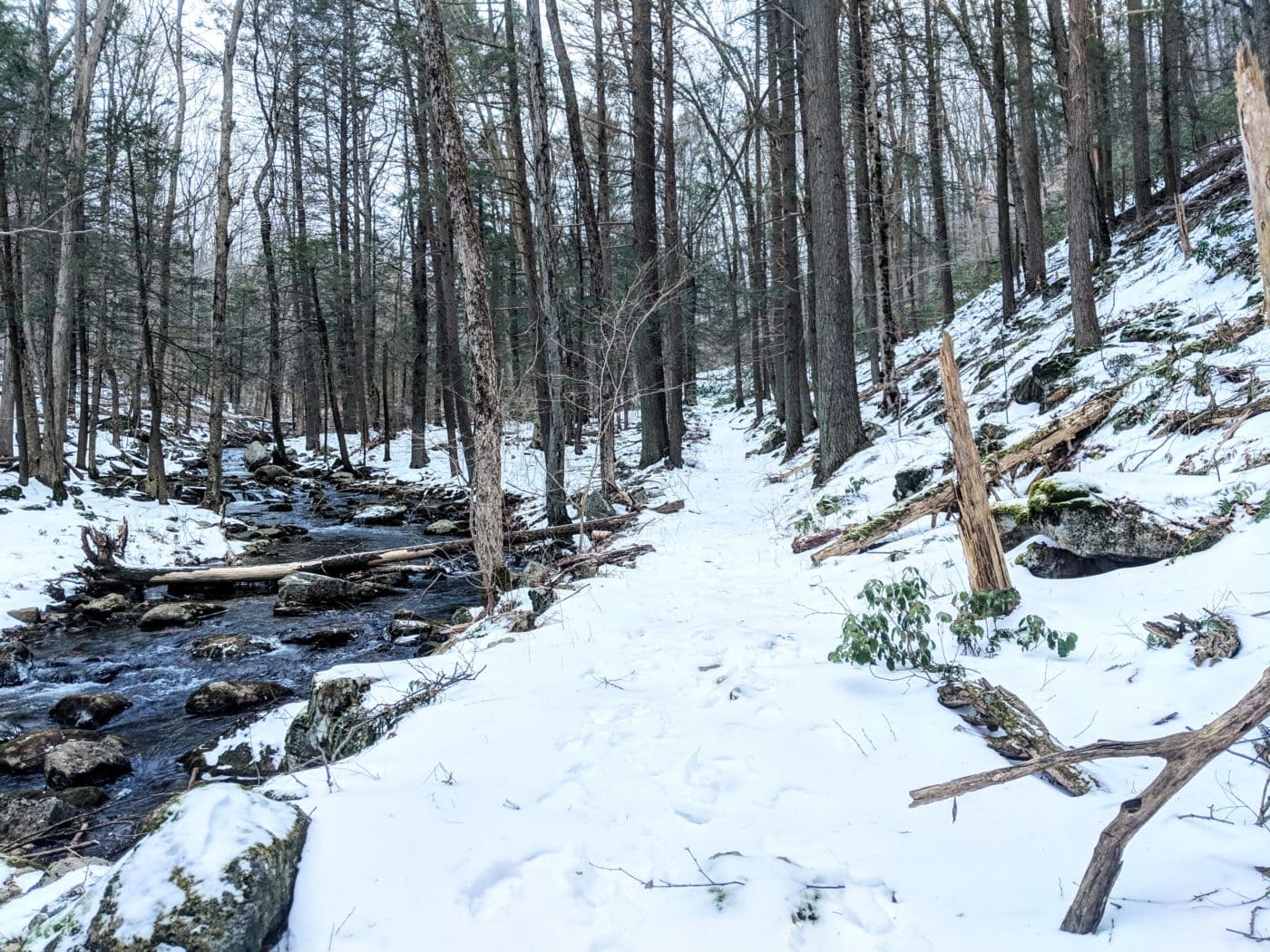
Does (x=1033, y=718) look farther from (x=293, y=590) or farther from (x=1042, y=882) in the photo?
(x=293, y=590)

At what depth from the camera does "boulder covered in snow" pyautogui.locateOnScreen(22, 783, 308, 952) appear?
1.87 m

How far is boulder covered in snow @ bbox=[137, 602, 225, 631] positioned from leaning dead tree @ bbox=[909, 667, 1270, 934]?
9.13 metres

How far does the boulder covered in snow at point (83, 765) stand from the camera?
4672mm

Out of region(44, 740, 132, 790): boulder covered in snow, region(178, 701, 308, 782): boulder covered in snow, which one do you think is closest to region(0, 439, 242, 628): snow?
region(44, 740, 132, 790): boulder covered in snow

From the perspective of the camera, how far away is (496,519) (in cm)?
660

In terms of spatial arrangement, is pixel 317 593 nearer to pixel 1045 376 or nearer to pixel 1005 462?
pixel 1005 462

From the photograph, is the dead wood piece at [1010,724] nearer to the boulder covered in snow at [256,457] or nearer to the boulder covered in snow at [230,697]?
the boulder covered in snow at [230,697]

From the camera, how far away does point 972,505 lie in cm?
395

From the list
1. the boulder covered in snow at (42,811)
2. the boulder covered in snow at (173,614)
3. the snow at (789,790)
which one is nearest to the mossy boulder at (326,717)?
the snow at (789,790)

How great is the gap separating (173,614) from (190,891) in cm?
757

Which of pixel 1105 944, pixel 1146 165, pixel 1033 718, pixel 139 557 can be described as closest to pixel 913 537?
pixel 1033 718

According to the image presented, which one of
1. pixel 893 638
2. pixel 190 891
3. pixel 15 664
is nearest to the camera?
pixel 190 891

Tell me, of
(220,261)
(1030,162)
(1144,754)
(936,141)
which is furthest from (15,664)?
(936,141)

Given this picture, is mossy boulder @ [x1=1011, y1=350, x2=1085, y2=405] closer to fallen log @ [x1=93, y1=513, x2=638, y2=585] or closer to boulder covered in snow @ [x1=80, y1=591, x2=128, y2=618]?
fallen log @ [x1=93, y1=513, x2=638, y2=585]
